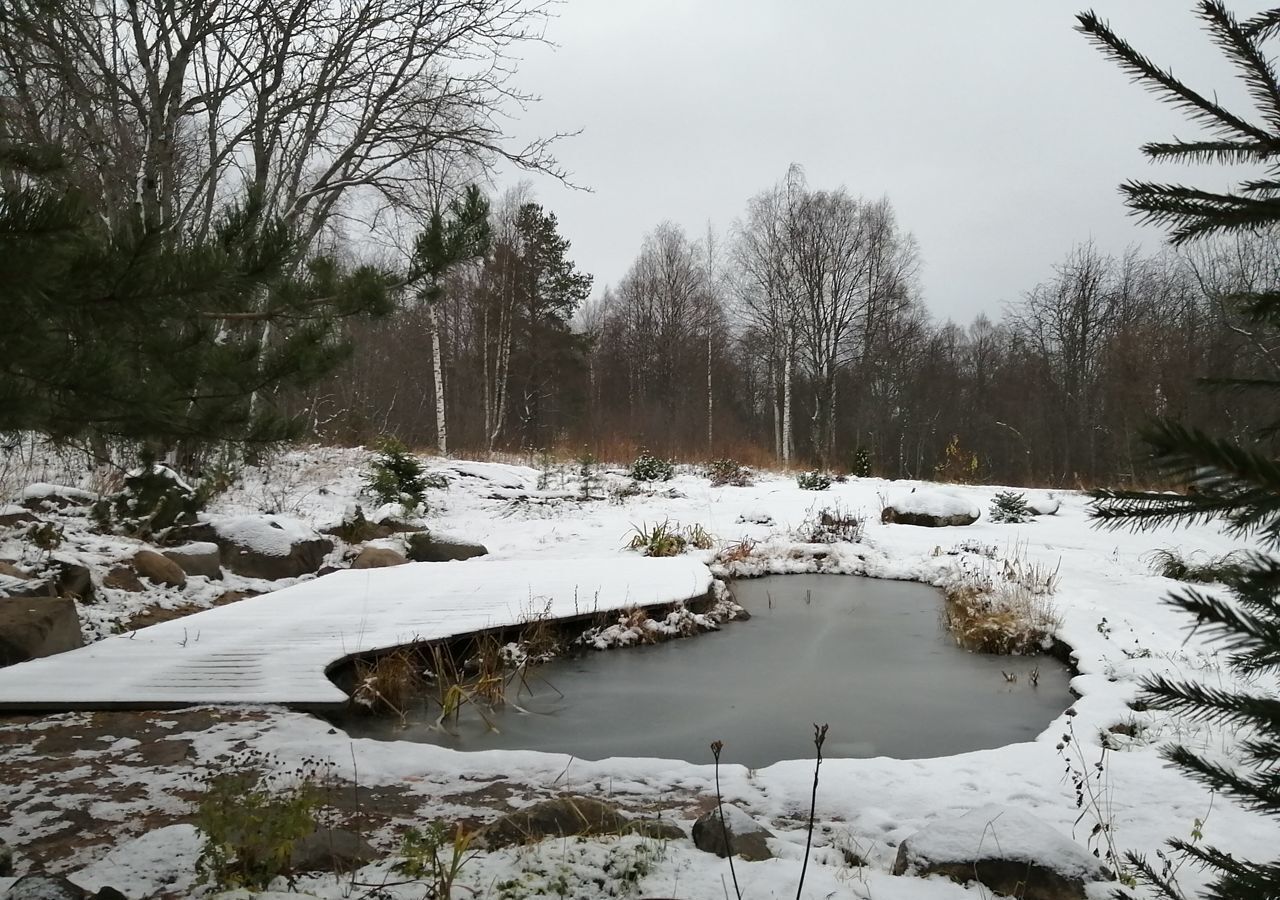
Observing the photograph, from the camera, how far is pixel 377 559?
7.98 m

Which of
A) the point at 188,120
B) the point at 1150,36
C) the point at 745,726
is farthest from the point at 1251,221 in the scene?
the point at 188,120

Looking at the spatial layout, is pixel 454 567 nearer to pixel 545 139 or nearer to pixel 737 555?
pixel 737 555

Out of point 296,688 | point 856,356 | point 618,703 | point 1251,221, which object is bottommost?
point 618,703

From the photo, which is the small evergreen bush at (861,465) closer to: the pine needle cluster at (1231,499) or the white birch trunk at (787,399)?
the white birch trunk at (787,399)

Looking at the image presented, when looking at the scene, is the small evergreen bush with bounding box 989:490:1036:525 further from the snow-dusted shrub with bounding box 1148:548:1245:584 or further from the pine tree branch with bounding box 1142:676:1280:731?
the pine tree branch with bounding box 1142:676:1280:731

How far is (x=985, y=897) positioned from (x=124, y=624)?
18.8 ft

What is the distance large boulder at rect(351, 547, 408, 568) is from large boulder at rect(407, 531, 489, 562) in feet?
0.80

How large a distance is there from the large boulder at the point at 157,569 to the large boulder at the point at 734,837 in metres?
5.61

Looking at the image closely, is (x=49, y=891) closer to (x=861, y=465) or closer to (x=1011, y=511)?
(x=1011, y=511)

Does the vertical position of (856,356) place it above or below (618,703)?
above

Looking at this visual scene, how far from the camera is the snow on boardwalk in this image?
4051 mm

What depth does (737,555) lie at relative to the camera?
870 centimetres

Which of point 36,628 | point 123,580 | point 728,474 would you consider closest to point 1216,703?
point 36,628

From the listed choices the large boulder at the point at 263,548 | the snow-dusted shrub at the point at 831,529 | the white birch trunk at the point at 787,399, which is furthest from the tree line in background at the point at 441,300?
the snow-dusted shrub at the point at 831,529
